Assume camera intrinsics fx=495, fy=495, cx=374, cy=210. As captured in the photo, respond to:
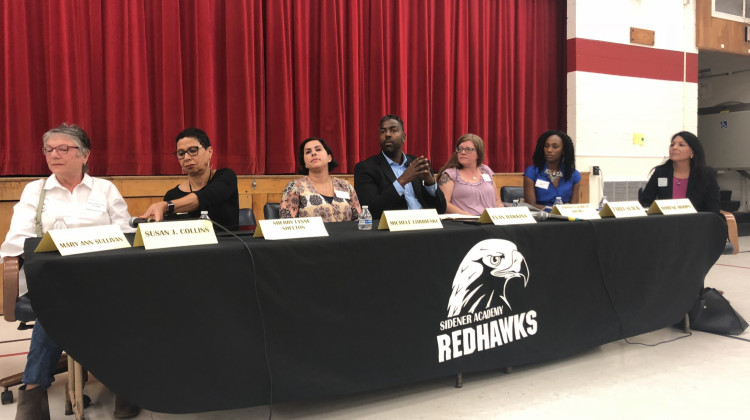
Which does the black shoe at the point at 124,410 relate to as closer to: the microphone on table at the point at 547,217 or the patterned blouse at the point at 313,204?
the patterned blouse at the point at 313,204

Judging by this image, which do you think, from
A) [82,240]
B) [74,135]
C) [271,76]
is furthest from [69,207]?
[271,76]

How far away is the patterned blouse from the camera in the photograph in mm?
2211

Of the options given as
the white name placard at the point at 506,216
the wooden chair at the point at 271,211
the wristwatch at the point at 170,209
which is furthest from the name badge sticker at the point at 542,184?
the wristwatch at the point at 170,209

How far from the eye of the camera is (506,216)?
1900 millimetres

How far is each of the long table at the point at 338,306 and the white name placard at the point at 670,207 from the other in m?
0.18

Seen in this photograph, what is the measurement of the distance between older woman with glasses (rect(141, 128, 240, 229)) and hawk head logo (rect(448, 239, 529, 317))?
3.44 ft

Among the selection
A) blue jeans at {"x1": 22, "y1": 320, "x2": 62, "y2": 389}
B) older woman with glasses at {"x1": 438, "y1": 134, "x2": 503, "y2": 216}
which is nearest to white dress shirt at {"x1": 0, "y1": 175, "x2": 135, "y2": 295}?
blue jeans at {"x1": 22, "y1": 320, "x2": 62, "y2": 389}

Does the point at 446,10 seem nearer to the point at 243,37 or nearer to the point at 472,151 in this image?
the point at 243,37

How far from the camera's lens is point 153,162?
11.5ft

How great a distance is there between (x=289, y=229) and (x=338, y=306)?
0.28 meters

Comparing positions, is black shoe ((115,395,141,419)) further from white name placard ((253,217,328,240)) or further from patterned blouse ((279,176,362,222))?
patterned blouse ((279,176,362,222))

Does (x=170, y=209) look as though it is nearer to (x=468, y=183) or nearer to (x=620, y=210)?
(x=468, y=183)

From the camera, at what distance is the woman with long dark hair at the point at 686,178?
2.71 meters

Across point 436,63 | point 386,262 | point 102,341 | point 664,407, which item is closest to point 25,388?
point 102,341
